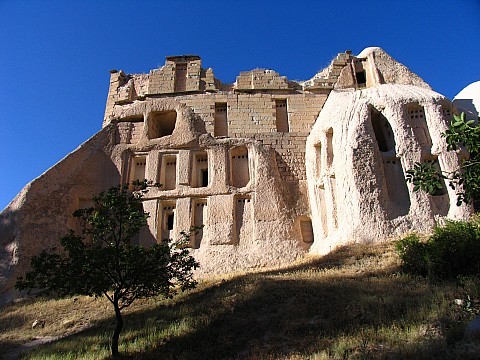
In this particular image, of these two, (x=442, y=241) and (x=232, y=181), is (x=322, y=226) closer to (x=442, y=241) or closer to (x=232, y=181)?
(x=232, y=181)

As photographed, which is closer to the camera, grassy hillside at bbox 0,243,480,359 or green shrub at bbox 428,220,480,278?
grassy hillside at bbox 0,243,480,359

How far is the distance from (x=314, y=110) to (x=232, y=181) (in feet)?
18.4

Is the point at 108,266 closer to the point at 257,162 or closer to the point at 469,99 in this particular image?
the point at 257,162

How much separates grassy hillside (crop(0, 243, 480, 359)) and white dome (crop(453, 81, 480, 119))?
30.9 ft

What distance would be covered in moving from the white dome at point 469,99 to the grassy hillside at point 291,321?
942 centimetres

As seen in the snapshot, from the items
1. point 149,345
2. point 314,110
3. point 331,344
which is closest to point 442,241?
point 331,344

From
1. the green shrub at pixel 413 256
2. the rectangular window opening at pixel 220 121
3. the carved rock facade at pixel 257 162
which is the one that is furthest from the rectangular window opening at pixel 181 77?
the green shrub at pixel 413 256

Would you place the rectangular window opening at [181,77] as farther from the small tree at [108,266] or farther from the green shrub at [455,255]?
the green shrub at [455,255]

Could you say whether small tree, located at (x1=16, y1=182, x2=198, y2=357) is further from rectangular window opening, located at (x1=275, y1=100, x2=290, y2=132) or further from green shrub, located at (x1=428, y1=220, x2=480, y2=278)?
rectangular window opening, located at (x1=275, y1=100, x2=290, y2=132)

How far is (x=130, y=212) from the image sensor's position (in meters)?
10.3

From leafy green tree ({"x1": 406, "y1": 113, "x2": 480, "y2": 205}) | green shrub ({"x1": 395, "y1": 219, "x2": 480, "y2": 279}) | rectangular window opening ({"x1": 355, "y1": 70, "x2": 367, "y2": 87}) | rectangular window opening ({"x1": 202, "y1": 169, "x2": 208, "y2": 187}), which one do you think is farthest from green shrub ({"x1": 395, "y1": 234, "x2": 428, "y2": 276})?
rectangular window opening ({"x1": 355, "y1": 70, "x2": 367, "y2": 87})

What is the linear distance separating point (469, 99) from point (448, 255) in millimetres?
12058

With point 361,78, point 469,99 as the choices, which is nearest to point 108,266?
point 361,78

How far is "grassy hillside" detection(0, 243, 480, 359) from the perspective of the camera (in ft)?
24.4
